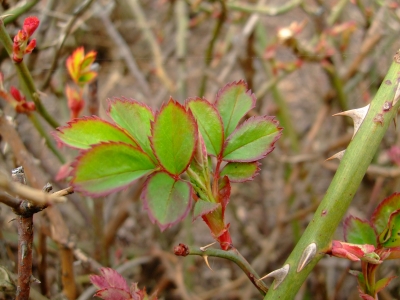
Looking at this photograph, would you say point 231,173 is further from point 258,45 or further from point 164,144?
point 258,45

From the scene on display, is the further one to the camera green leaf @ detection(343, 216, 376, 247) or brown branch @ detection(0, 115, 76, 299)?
brown branch @ detection(0, 115, 76, 299)

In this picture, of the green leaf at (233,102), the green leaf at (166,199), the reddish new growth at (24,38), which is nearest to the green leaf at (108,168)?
the green leaf at (166,199)

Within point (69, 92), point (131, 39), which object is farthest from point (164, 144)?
point (131, 39)

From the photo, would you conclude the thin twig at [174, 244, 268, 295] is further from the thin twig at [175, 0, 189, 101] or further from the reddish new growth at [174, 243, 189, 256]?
the thin twig at [175, 0, 189, 101]

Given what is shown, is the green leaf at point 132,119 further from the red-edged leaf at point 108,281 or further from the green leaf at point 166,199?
the red-edged leaf at point 108,281

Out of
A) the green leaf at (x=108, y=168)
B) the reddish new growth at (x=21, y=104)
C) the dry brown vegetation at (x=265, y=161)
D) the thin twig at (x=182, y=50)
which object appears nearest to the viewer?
the green leaf at (x=108, y=168)

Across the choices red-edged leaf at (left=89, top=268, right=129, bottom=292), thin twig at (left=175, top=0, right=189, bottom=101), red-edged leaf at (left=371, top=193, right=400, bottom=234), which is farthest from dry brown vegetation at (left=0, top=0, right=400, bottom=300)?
red-edged leaf at (left=371, top=193, right=400, bottom=234)

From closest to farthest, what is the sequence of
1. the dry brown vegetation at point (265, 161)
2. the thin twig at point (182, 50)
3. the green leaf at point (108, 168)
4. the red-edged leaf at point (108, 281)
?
1. the green leaf at point (108, 168)
2. the red-edged leaf at point (108, 281)
3. the dry brown vegetation at point (265, 161)
4. the thin twig at point (182, 50)
